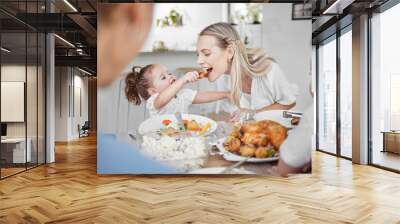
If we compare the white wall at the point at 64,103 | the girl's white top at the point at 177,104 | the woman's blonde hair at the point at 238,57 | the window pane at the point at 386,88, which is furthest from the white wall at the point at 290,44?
the white wall at the point at 64,103

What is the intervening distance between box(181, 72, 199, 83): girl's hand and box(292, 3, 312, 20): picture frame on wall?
5.88 feet

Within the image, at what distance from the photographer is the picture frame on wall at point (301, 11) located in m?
6.23

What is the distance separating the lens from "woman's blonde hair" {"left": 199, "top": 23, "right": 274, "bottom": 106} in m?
6.19

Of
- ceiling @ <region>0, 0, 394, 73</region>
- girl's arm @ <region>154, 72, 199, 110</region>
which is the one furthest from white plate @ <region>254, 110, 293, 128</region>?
ceiling @ <region>0, 0, 394, 73</region>

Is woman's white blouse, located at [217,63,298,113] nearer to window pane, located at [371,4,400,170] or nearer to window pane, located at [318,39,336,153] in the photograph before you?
window pane, located at [371,4,400,170]

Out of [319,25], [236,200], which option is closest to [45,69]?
[236,200]

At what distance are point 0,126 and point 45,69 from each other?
7.17 feet

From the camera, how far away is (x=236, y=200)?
15.2 ft

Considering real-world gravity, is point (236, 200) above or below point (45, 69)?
below

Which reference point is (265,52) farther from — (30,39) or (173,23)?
(30,39)

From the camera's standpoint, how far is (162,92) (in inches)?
245

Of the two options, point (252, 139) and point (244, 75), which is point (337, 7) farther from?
point (252, 139)

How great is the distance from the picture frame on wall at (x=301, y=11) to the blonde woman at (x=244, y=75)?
2.61ft

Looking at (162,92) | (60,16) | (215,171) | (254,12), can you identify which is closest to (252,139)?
(215,171)
